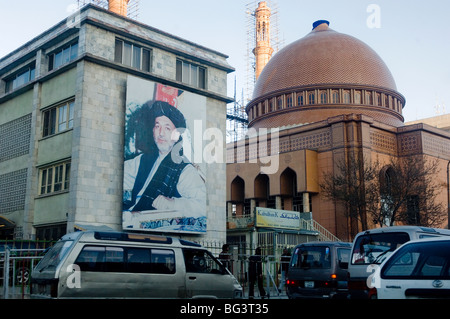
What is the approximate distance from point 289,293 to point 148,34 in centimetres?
1648

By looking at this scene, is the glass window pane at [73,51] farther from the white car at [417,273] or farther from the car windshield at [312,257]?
the white car at [417,273]

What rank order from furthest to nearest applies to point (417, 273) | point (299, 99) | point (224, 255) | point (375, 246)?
point (299, 99)
point (224, 255)
point (375, 246)
point (417, 273)

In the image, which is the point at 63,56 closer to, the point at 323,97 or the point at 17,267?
the point at 17,267

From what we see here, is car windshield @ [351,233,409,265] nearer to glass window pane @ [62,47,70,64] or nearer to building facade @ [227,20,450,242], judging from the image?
glass window pane @ [62,47,70,64]

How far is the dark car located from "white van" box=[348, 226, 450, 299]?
5.90 feet

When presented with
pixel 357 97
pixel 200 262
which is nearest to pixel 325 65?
pixel 357 97

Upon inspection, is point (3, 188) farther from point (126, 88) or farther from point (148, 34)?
point (148, 34)

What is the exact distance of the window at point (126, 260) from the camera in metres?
10.0

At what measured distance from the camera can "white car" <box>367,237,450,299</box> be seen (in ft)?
20.9

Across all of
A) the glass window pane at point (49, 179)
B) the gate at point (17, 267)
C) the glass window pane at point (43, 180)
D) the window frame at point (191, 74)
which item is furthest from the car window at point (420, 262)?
the window frame at point (191, 74)

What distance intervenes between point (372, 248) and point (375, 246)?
0.08 m

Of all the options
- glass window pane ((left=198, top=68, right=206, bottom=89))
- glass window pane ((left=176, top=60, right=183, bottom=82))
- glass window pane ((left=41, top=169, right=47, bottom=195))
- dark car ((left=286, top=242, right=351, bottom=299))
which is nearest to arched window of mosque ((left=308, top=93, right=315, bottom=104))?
glass window pane ((left=198, top=68, right=206, bottom=89))

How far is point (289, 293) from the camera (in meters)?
14.1

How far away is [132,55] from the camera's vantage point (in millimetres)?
25484
